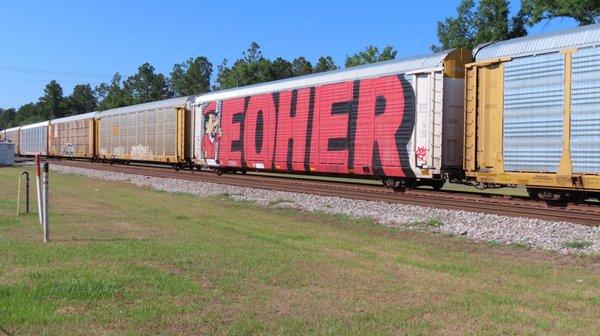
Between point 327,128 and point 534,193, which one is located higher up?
point 327,128

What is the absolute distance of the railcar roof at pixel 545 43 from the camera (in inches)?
463

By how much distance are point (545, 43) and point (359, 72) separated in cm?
665

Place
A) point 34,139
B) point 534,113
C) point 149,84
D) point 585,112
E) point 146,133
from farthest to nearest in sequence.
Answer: point 149,84
point 34,139
point 146,133
point 534,113
point 585,112

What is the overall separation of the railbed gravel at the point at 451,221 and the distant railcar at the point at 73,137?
28497 mm

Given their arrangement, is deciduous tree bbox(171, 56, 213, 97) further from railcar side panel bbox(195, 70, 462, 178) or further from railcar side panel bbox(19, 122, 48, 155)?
railcar side panel bbox(195, 70, 462, 178)

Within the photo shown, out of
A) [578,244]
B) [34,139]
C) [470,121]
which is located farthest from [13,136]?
[578,244]

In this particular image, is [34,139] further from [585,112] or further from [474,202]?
[585,112]

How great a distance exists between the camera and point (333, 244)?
9.34m

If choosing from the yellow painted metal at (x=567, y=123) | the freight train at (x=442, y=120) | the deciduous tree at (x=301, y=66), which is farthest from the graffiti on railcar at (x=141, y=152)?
the deciduous tree at (x=301, y=66)

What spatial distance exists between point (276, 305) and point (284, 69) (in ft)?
278

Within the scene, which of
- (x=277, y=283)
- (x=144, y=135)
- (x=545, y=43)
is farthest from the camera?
(x=144, y=135)

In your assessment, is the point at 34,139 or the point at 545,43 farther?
the point at 34,139

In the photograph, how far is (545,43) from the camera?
12.7 metres

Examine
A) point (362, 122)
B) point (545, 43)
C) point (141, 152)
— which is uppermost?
point (545, 43)
